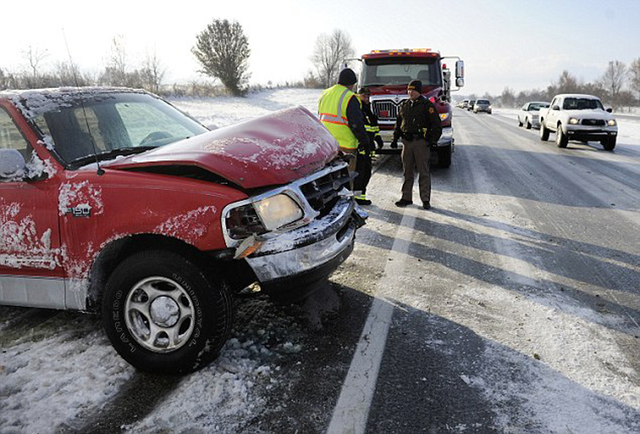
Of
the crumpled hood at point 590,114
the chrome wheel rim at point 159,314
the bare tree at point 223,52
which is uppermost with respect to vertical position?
the bare tree at point 223,52

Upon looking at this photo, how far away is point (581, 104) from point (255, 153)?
53.0ft

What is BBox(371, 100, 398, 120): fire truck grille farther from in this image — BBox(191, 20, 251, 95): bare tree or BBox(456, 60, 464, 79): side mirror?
BBox(191, 20, 251, 95): bare tree

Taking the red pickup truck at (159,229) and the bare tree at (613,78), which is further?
the bare tree at (613,78)

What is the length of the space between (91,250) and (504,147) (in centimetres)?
1464

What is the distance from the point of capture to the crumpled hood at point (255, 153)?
2840mm

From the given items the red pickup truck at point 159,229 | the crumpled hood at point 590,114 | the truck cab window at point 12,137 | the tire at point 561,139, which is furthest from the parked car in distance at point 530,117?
the truck cab window at point 12,137

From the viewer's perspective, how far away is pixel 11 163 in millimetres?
2971

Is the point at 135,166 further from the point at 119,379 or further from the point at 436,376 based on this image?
the point at 436,376

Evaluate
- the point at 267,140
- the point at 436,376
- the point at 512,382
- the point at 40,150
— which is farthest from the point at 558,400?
the point at 40,150

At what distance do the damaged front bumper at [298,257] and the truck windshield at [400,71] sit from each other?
8.47 metres

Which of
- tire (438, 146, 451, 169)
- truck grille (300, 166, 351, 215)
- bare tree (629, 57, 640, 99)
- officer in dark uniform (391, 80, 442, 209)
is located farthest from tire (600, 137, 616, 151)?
bare tree (629, 57, 640, 99)

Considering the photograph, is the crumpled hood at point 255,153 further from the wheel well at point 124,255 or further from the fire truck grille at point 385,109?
the fire truck grille at point 385,109

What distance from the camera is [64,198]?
2.99 metres

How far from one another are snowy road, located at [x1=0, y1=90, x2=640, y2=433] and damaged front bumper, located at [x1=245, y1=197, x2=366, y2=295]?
0.55 metres
